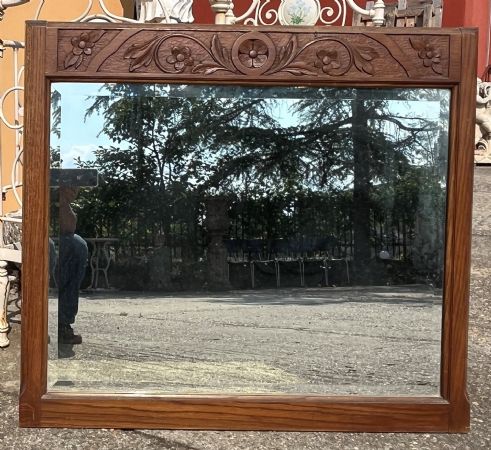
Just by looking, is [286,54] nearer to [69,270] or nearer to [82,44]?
[82,44]

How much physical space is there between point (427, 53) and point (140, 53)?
2.78 feet

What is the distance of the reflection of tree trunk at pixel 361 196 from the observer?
1.97 meters

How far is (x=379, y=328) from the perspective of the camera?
2.01 meters

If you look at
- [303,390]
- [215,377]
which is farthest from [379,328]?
[215,377]

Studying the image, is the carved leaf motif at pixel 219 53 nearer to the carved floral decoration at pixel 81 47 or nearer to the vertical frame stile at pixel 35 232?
the carved floral decoration at pixel 81 47

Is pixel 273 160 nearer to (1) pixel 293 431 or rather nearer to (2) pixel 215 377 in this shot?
(2) pixel 215 377

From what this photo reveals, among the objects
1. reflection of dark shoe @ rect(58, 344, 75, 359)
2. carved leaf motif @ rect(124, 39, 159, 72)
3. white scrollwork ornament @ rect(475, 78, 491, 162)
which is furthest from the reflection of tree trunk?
white scrollwork ornament @ rect(475, 78, 491, 162)

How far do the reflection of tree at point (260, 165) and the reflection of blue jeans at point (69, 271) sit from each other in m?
0.07

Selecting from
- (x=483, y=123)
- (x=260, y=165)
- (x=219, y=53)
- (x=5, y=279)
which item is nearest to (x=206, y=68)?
(x=219, y=53)

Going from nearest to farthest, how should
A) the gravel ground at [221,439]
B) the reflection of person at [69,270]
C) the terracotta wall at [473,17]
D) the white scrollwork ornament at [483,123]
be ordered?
the gravel ground at [221,439]
the reflection of person at [69,270]
the white scrollwork ornament at [483,123]
the terracotta wall at [473,17]

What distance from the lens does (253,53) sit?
6.16 feet

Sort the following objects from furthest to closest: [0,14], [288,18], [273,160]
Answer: [0,14] → [288,18] → [273,160]

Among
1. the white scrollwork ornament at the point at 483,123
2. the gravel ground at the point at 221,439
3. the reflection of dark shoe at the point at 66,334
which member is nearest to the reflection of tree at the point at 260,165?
the reflection of dark shoe at the point at 66,334

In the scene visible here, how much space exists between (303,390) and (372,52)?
1055 mm
